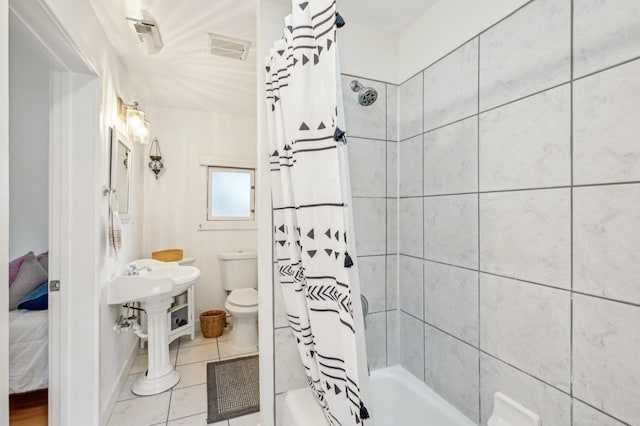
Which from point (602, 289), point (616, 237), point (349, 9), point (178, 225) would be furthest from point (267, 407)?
point (178, 225)

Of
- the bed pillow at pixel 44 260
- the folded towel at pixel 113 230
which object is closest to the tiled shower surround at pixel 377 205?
the folded towel at pixel 113 230

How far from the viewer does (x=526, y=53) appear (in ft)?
3.29

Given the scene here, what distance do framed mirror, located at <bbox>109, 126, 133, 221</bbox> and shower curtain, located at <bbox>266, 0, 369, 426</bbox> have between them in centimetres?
127

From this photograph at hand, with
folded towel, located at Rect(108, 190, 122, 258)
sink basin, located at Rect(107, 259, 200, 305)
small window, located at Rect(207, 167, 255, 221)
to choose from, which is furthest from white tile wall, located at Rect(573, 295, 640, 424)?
small window, located at Rect(207, 167, 255, 221)

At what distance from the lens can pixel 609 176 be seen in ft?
2.60

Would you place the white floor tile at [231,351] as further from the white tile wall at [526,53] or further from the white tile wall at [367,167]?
the white tile wall at [526,53]

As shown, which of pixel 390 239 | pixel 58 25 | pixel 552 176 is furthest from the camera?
pixel 390 239

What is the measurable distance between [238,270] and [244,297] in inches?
16.0

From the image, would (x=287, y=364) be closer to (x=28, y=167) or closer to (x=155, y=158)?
(x=155, y=158)

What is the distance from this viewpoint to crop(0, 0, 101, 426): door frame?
58.5 inches

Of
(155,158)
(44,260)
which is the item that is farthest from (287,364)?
(155,158)

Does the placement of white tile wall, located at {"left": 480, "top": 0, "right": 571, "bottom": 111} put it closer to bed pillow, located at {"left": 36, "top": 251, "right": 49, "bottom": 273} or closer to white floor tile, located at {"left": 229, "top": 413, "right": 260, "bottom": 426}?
white floor tile, located at {"left": 229, "top": 413, "right": 260, "bottom": 426}

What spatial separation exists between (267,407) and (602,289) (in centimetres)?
139

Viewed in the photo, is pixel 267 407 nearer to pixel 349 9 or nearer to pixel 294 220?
pixel 294 220
